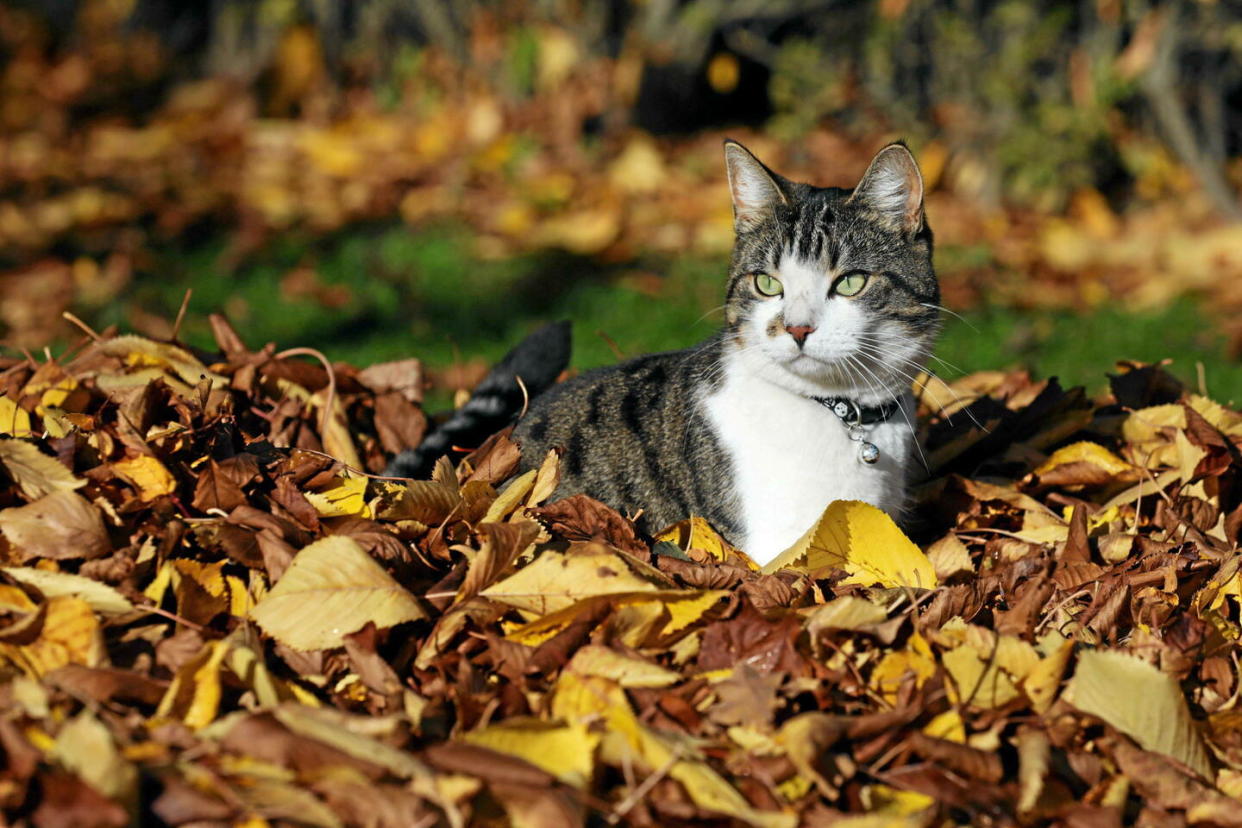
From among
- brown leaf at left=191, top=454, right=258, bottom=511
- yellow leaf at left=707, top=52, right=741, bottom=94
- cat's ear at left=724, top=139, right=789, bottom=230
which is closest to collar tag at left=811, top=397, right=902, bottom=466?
cat's ear at left=724, top=139, right=789, bottom=230

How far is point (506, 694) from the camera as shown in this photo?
191 centimetres

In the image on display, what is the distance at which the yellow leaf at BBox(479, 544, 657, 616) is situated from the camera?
199 cm

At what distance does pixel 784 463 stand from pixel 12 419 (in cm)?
155

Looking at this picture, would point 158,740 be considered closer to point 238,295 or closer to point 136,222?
point 238,295

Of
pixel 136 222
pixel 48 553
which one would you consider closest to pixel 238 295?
pixel 136 222

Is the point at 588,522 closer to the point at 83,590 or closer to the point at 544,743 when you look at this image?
the point at 544,743

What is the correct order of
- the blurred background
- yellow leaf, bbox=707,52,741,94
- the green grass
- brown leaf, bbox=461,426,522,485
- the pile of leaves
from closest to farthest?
the pile of leaves → brown leaf, bbox=461,426,522,485 → the green grass → the blurred background → yellow leaf, bbox=707,52,741,94

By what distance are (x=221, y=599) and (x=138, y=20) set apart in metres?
9.02

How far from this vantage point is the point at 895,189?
275cm

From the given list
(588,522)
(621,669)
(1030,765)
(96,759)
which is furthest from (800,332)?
(96,759)

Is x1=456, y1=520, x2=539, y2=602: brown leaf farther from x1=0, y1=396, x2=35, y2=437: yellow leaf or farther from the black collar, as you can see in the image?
x1=0, y1=396, x2=35, y2=437: yellow leaf

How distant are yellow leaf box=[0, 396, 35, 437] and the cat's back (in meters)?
1.05

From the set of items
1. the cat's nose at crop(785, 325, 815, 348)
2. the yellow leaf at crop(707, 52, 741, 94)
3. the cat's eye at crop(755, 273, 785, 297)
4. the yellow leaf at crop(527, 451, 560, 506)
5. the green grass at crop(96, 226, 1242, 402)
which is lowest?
the green grass at crop(96, 226, 1242, 402)

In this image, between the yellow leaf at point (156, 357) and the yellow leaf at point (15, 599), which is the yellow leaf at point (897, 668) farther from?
the yellow leaf at point (156, 357)
